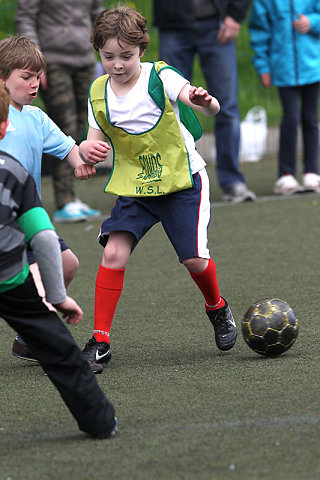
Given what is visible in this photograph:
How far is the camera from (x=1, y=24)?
38.3 feet

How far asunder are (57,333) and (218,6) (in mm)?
6141

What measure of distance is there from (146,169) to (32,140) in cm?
59

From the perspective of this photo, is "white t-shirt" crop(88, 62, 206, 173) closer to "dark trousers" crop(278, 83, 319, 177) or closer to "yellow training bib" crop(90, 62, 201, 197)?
"yellow training bib" crop(90, 62, 201, 197)

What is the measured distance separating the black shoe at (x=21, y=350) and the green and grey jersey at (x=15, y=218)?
1408mm

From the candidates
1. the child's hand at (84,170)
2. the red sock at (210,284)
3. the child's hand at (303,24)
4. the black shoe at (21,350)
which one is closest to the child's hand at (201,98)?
the child's hand at (84,170)

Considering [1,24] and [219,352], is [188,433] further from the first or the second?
[1,24]

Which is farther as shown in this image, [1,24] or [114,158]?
[1,24]

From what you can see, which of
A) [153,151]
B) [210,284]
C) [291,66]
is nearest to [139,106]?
[153,151]

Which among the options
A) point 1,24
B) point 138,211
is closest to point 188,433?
point 138,211

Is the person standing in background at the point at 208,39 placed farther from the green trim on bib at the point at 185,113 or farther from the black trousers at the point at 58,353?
the black trousers at the point at 58,353

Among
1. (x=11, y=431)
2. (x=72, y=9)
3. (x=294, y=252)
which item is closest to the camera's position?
(x=11, y=431)

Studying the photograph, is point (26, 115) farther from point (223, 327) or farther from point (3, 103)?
point (223, 327)

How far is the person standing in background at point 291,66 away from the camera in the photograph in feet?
30.1

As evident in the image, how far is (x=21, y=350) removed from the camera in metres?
4.59
